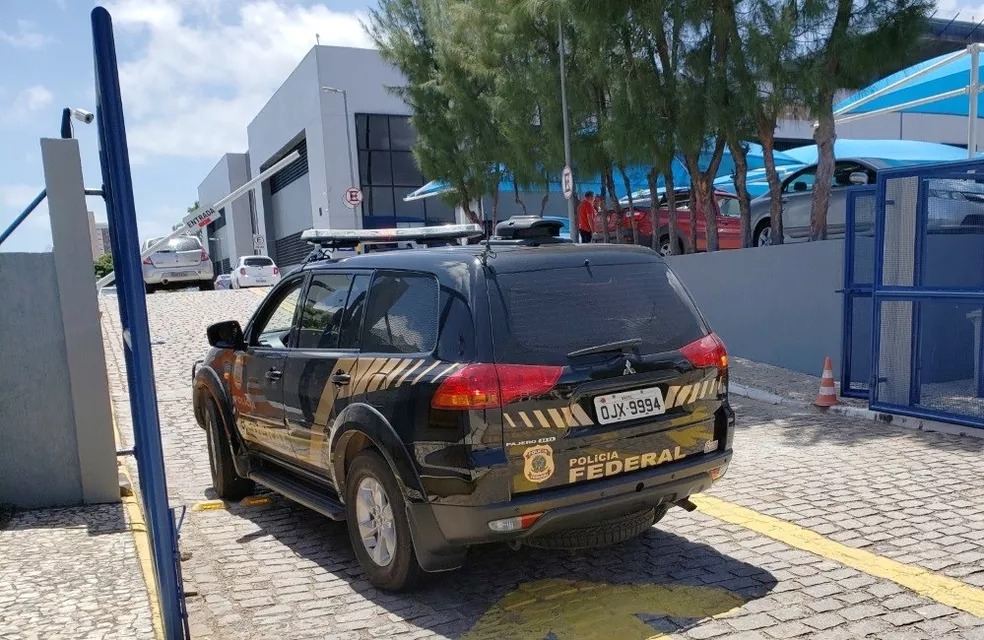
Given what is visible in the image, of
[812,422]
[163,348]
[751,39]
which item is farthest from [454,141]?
[812,422]

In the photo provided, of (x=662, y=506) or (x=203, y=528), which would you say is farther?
(x=203, y=528)

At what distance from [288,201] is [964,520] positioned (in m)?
39.4

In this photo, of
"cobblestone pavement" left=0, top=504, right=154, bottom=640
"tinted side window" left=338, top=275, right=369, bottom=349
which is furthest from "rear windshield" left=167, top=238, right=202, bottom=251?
"tinted side window" left=338, top=275, right=369, bottom=349

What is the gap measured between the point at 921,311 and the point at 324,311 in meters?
5.73

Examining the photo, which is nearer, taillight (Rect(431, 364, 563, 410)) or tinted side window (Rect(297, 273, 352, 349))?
taillight (Rect(431, 364, 563, 410))

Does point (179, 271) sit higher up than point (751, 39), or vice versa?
point (751, 39)

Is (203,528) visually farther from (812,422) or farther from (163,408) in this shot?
(812,422)

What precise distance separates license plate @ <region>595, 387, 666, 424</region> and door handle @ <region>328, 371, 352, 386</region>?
54.3 inches

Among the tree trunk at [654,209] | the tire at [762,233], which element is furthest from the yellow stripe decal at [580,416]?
the tree trunk at [654,209]

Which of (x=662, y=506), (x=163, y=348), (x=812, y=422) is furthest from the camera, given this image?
(x=163, y=348)

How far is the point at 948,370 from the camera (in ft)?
25.9

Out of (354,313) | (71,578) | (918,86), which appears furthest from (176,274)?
(354,313)

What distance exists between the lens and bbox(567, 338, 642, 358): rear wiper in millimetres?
3812

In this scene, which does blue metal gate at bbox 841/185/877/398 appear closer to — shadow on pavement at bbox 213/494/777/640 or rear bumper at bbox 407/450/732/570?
shadow on pavement at bbox 213/494/777/640
